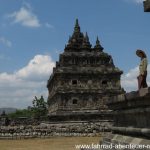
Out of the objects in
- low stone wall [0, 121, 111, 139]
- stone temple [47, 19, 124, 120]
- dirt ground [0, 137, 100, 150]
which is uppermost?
stone temple [47, 19, 124, 120]

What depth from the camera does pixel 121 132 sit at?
8.90 metres

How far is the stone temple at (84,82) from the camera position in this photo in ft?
130

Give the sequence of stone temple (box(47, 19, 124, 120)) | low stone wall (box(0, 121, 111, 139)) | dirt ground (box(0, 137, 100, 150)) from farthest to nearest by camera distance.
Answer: stone temple (box(47, 19, 124, 120)) → low stone wall (box(0, 121, 111, 139)) → dirt ground (box(0, 137, 100, 150))

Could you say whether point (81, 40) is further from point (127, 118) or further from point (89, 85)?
point (127, 118)

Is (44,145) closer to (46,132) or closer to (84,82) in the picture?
(46,132)

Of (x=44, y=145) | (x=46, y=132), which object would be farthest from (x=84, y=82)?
(x=44, y=145)

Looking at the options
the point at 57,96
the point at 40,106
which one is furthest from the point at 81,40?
the point at 40,106

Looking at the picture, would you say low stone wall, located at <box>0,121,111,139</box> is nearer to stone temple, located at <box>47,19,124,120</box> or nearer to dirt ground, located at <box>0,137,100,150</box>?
dirt ground, located at <box>0,137,100,150</box>

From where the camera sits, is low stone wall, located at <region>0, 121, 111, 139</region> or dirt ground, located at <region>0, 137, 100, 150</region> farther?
low stone wall, located at <region>0, 121, 111, 139</region>

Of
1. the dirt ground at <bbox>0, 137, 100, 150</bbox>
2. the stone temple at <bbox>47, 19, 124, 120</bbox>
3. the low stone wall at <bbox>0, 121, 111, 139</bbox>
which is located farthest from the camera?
the stone temple at <bbox>47, 19, 124, 120</bbox>

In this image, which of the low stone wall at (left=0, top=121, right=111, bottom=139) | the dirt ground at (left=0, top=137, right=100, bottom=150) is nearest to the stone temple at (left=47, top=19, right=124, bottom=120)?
the low stone wall at (left=0, top=121, right=111, bottom=139)

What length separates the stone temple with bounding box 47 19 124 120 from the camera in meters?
39.7

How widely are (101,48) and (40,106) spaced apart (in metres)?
27.4

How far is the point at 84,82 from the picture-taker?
40.8 meters
